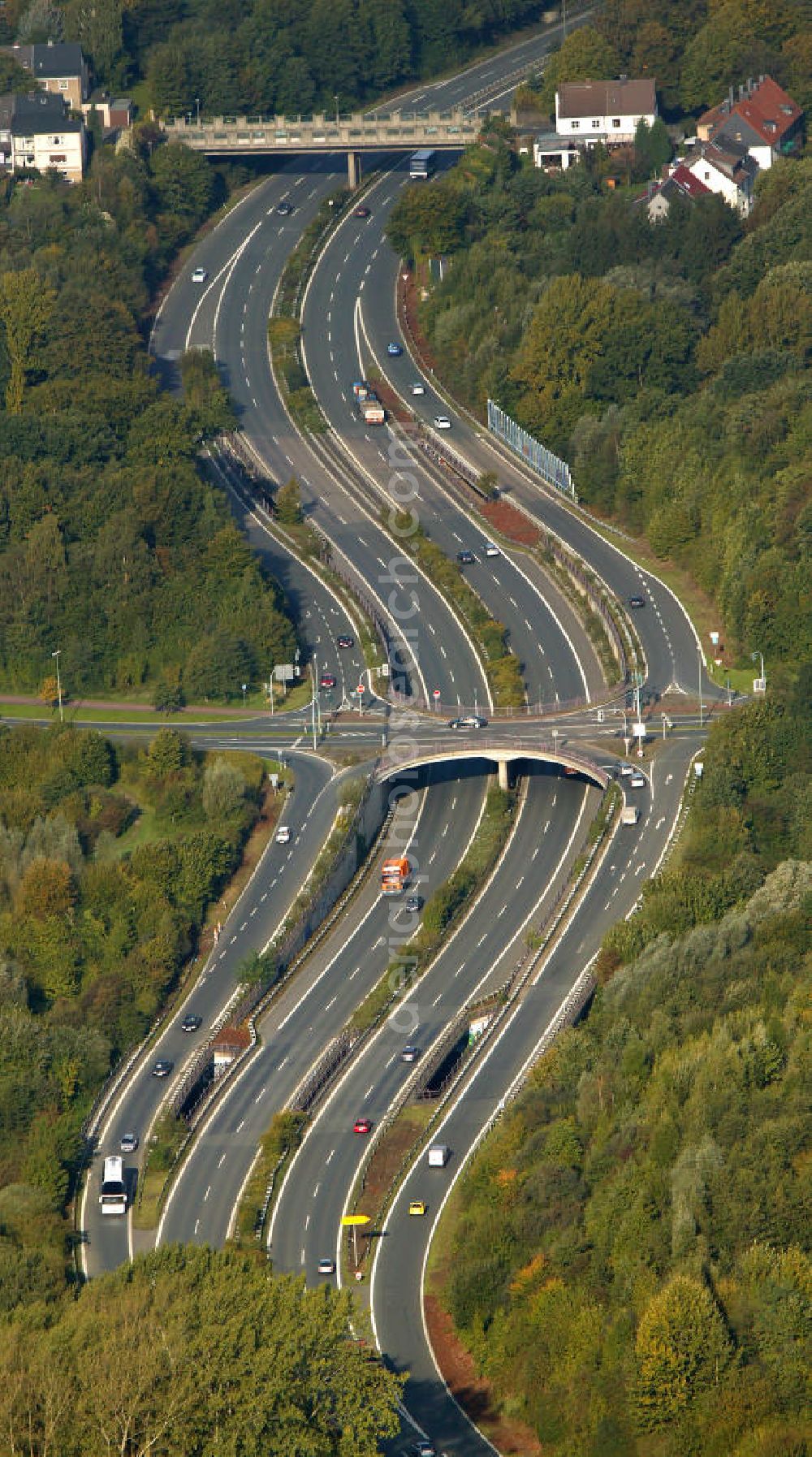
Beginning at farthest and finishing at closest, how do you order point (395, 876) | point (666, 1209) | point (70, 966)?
point (395, 876)
point (70, 966)
point (666, 1209)

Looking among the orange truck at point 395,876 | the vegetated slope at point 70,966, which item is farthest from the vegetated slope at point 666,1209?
the vegetated slope at point 70,966

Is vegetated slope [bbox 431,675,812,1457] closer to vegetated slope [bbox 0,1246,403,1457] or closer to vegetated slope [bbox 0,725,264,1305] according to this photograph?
vegetated slope [bbox 0,1246,403,1457]

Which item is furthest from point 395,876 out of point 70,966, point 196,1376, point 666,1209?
point 196,1376

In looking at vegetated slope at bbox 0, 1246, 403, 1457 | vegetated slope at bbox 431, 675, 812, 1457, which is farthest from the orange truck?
vegetated slope at bbox 0, 1246, 403, 1457

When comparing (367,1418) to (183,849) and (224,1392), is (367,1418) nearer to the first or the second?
(224,1392)

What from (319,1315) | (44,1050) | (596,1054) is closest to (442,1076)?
(596,1054)

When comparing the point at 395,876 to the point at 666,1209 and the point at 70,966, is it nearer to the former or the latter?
the point at 70,966
